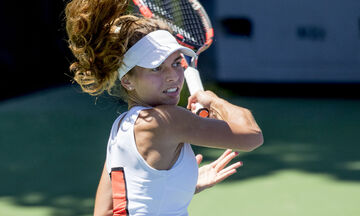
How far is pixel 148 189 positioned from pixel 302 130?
428 centimetres

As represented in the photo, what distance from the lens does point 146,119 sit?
200cm

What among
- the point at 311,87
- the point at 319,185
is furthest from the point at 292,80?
the point at 319,185

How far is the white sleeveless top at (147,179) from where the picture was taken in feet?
6.52

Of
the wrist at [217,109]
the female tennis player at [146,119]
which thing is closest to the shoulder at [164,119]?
the female tennis player at [146,119]

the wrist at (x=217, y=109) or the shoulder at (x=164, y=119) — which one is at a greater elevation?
the shoulder at (x=164, y=119)

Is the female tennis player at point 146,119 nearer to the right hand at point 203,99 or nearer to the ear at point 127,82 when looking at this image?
Answer: the ear at point 127,82

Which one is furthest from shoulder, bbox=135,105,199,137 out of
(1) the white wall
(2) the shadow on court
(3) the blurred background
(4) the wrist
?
(1) the white wall

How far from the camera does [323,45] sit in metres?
8.05

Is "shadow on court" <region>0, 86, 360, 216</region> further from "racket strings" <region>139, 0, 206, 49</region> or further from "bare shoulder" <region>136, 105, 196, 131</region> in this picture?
"bare shoulder" <region>136, 105, 196, 131</region>

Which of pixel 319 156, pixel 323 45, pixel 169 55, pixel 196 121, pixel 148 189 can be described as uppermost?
pixel 169 55

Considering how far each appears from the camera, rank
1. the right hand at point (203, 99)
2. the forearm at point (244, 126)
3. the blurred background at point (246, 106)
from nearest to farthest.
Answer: the forearm at point (244, 126) → the right hand at point (203, 99) → the blurred background at point (246, 106)

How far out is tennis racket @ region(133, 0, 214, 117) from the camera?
112 inches

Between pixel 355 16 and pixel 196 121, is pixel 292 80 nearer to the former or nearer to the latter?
pixel 355 16

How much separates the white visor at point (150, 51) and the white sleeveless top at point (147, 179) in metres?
0.16
